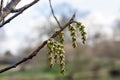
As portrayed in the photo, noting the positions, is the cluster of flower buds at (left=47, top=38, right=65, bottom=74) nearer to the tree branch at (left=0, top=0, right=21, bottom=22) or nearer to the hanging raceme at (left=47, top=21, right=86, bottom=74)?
the hanging raceme at (left=47, top=21, right=86, bottom=74)

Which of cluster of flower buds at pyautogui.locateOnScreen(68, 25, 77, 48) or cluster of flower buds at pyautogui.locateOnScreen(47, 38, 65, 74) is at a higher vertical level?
cluster of flower buds at pyautogui.locateOnScreen(68, 25, 77, 48)

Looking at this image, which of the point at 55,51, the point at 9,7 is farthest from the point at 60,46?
the point at 9,7

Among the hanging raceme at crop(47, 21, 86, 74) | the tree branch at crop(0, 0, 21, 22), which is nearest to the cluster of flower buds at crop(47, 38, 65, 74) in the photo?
the hanging raceme at crop(47, 21, 86, 74)

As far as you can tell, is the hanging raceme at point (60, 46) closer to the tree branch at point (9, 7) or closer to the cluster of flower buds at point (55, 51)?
the cluster of flower buds at point (55, 51)

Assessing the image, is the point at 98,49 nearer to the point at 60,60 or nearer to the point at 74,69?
the point at 74,69

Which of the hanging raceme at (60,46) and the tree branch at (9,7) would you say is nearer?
the hanging raceme at (60,46)

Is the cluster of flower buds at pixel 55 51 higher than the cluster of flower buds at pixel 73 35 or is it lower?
lower

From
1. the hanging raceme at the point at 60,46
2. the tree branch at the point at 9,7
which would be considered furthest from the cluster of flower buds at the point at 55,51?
the tree branch at the point at 9,7

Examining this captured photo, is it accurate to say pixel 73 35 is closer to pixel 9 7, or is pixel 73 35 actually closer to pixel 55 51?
pixel 55 51

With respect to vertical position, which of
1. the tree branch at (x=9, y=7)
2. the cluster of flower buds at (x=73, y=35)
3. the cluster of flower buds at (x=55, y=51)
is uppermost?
the tree branch at (x=9, y=7)

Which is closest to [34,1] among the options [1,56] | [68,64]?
[68,64]

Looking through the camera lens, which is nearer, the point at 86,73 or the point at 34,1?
the point at 34,1
